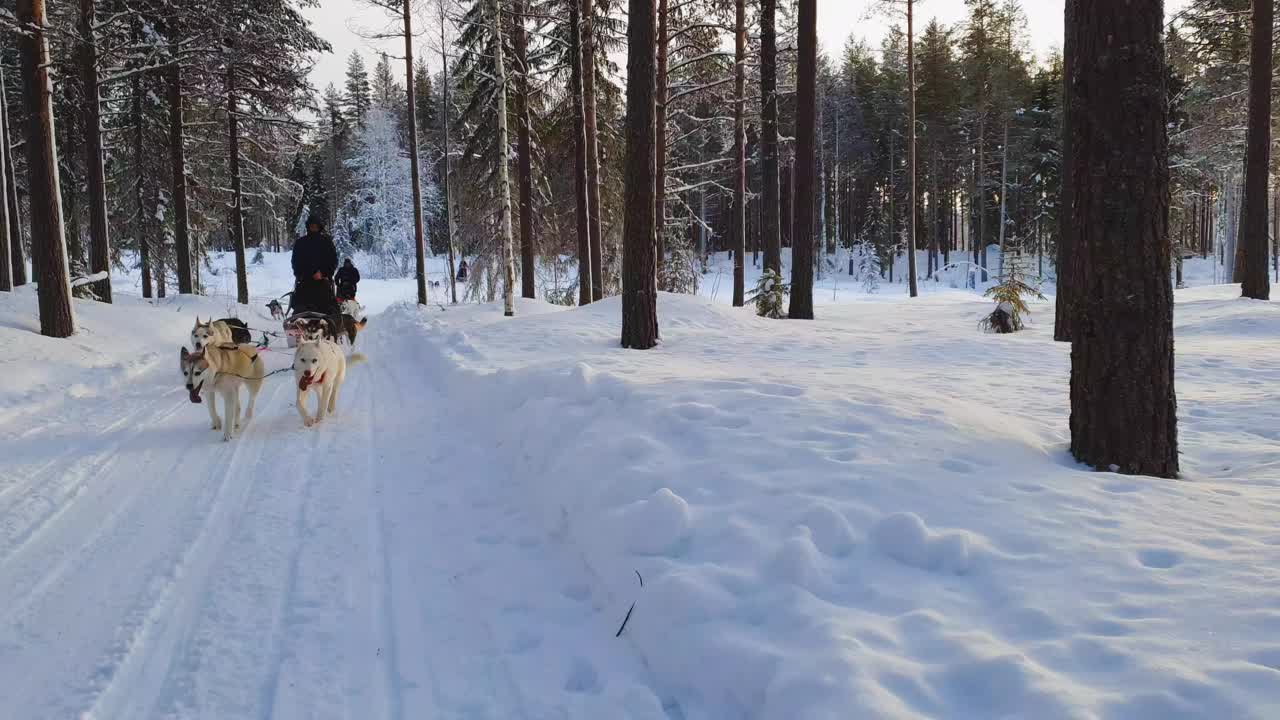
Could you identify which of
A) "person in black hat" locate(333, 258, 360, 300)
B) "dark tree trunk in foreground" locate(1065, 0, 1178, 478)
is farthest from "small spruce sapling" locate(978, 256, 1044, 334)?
"person in black hat" locate(333, 258, 360, 300)

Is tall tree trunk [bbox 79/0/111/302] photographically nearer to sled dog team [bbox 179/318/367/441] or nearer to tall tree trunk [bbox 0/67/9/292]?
tall tree trunk [bbox 0/67/9/292]

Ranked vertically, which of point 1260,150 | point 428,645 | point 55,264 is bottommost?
point 428,645

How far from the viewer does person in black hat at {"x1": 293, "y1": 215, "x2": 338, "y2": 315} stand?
37.7ft

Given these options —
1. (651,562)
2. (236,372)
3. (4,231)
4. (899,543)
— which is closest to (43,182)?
(4,231)

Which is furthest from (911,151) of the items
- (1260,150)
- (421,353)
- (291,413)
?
(291,413)

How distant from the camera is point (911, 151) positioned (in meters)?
27.5

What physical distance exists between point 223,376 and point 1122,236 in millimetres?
7611

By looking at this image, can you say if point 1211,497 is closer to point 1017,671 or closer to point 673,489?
point 1017,671

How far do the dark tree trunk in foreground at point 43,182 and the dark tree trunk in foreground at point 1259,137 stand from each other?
23196mm

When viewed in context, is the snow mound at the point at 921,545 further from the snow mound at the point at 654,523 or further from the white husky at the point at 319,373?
the white husky at the point at 319,373

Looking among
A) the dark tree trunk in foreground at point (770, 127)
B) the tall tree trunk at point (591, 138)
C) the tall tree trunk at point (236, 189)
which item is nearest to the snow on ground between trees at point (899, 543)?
the dark tree trunk in foreground at point (770, 127)

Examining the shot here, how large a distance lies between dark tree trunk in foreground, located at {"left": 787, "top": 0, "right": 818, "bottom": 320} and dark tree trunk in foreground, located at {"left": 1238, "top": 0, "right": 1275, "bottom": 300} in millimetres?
9584

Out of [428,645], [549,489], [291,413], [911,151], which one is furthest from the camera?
[911,151]

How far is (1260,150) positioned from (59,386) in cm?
2251
